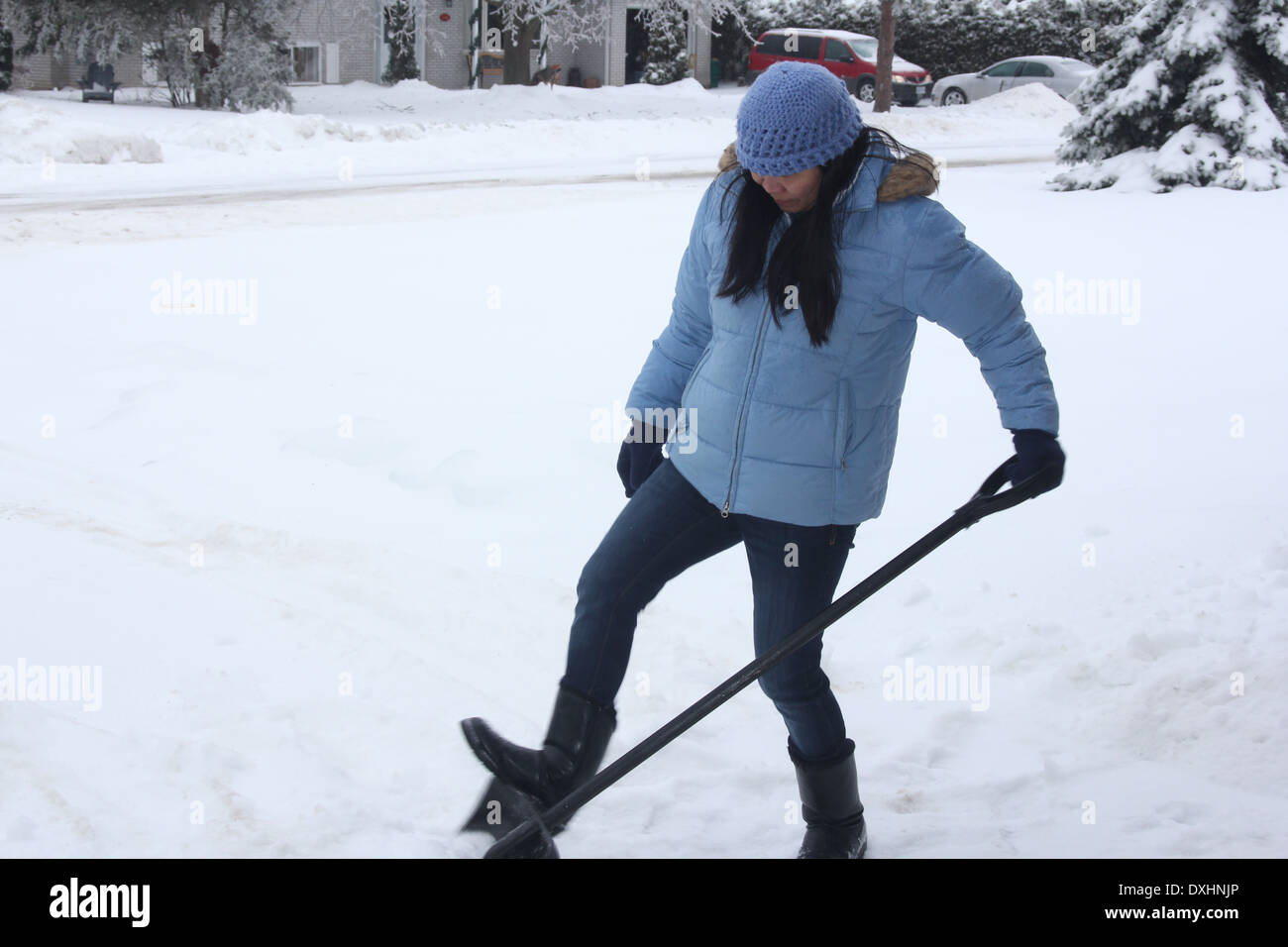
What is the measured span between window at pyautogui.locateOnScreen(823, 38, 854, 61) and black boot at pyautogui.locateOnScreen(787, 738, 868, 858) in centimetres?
2589

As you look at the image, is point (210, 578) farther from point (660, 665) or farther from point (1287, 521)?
point (1287, 521)

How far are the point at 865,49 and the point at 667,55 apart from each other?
5382mm

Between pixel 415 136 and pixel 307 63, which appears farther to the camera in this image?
pixel 307 63

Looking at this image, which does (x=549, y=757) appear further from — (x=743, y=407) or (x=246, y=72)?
(x=246, y=72)

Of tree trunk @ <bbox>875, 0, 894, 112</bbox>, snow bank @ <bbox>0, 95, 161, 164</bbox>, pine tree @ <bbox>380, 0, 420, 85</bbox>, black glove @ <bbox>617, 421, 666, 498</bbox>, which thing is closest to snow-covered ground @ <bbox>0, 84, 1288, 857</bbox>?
black glove @ <bbox>617, 421, 666, 498</bbox>

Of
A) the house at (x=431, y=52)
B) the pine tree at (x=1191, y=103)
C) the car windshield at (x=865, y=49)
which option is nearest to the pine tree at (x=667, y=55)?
the house at (x=431, y=52)

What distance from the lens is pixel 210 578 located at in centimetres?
441

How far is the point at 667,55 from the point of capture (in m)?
30.6

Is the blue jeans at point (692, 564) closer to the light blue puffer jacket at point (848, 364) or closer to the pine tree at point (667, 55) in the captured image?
the light blue puffer jacket at point (848, 364)

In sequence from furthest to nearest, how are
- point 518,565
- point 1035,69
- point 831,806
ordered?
point 1035,69, point 518,565, point 831,806

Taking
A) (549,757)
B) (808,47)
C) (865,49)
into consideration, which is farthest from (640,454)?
(808,47)

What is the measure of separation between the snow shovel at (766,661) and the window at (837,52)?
2584 centimetres

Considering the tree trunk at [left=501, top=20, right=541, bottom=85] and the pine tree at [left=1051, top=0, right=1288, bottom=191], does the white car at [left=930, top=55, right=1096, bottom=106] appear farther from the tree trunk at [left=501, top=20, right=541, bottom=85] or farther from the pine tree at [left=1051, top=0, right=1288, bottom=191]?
the pine tree at [left=1051, top=0, right=1288, bottom=191]
